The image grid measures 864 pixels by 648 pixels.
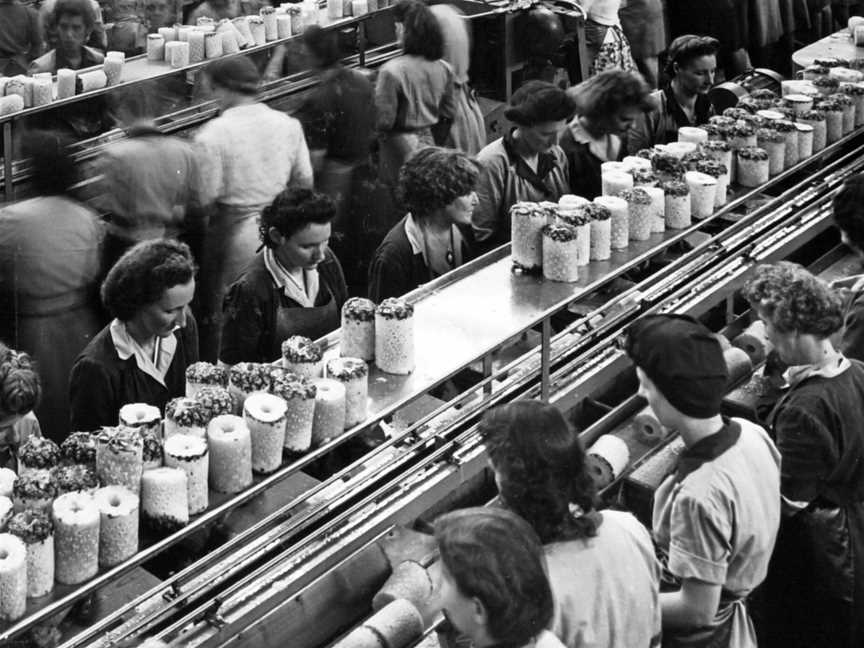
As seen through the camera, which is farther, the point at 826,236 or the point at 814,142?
the point at 826,236

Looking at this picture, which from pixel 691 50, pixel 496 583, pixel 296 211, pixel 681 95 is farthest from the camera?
pixel 681 95

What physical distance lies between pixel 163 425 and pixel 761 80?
4.20 meters

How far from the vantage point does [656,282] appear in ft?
12.6

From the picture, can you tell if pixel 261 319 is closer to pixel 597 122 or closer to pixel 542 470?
pixel 542 470

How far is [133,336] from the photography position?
316 centimetres

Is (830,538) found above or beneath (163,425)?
beneath

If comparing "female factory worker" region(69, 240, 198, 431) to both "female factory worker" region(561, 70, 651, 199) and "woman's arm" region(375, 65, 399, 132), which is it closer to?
"female factory worker" region(561, 70, 651, 199)

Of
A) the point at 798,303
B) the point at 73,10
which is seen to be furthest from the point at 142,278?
the point at 73,10

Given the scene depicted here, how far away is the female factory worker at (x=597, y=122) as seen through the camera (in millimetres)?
4742

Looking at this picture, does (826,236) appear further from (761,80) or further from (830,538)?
(830,538)

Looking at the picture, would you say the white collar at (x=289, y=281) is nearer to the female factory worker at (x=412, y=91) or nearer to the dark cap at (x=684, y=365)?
the dark cap at (x=684, y=365)

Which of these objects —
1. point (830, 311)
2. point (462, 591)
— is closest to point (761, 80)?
point (830, 311)

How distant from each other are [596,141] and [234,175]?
1.42 meters

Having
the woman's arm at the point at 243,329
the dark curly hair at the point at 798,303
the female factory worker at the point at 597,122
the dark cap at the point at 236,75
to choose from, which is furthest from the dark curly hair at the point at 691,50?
the woman's arm at the point at 243,329
